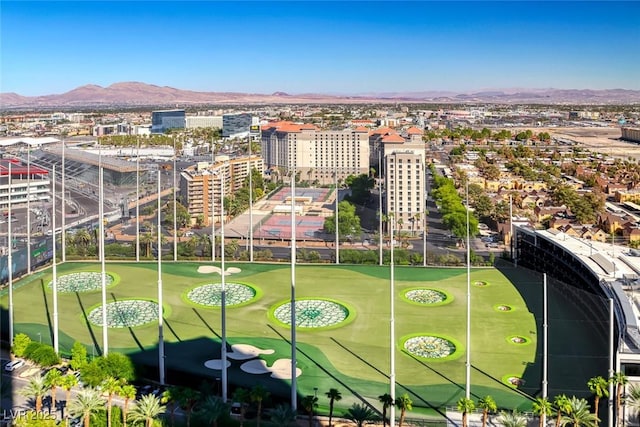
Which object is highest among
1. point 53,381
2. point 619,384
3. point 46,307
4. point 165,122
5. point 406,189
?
point 165,122

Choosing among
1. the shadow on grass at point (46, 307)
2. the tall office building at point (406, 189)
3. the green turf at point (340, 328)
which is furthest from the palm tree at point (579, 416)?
the tall office building at point (406, 189)

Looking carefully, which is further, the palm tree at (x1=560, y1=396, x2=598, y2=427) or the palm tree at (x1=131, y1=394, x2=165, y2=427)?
the palm tree at (x1=131, y1=394, x2=165, y2=427)

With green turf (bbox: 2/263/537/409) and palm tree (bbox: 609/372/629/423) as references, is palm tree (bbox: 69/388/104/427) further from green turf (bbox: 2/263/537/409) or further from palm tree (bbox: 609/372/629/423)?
palm tree (bbox: 609/372/629/423)

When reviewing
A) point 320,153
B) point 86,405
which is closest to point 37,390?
point 86,405

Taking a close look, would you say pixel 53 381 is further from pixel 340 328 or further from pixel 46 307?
pixel 340 328

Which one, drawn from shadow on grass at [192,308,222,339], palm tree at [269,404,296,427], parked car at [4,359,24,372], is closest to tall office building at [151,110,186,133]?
shadow on grass at [192,308,222,339]

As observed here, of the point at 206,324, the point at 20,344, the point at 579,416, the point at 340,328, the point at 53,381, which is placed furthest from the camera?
the point at 206,324
